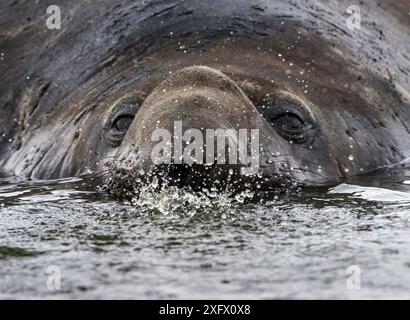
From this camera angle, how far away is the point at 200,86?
588cm

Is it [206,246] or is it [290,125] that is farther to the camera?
[290,125]

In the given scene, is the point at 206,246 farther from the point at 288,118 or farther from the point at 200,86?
the point at 288,118

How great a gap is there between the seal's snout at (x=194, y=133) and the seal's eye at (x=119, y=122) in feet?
1.19

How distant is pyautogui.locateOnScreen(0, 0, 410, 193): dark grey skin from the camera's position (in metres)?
5.87

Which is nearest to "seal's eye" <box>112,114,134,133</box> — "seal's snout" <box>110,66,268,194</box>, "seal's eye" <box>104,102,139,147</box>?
"seal's eye" <box>104,102,139,147</box>

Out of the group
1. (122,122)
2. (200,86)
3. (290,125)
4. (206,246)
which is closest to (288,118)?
(290,125)

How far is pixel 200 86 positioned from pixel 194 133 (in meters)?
0.52

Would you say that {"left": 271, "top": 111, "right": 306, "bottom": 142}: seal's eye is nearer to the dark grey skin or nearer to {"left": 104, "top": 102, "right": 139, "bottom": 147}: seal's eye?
the dark grey skin

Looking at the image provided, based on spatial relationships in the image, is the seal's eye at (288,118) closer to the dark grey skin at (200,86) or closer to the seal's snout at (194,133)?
the dark grey skin at (200,86)

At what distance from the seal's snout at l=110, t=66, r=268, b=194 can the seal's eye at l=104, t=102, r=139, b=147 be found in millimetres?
364

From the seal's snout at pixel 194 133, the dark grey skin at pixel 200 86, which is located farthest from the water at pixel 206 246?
the dark grey skin at pixel 200 86

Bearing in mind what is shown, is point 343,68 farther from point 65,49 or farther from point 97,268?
point 97,268

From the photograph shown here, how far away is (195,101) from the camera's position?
5.67 metres

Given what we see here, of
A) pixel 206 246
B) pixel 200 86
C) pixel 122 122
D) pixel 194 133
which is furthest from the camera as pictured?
pixel 122 122
